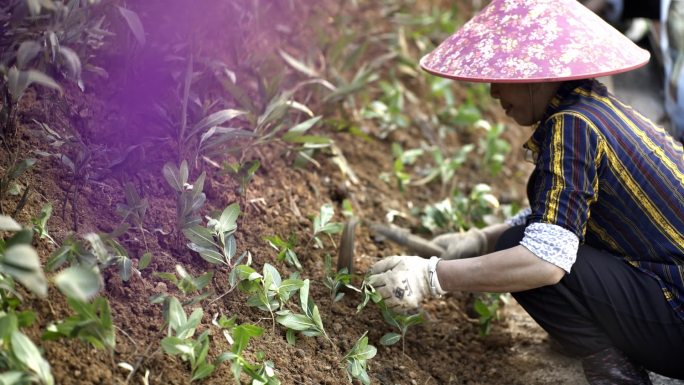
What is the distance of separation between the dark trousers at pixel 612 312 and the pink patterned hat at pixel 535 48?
481 mm

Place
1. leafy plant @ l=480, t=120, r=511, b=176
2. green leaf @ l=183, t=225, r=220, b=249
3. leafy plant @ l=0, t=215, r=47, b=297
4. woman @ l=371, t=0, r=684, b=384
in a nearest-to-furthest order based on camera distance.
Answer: leafy plant @ l=0, t=215, r=47, b=297
woman @ l=371, t=0, r=684, b=384
green leaf @ l=183, t=225, r=220, b=249
leafy plant @ l=480, t=120, r=511, b=176

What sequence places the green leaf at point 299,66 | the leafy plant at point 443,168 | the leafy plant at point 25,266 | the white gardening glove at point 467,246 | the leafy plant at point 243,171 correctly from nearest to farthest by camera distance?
the leafy plant at point 25,266, the leafy plant at point 243,171, the white gardening glove at point 467,246, the green leaf at point 299,66, the leafy plant at point 443,168

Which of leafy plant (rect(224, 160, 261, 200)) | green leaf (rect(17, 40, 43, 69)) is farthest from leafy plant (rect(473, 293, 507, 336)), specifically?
green leaf (rect(17, 40, 43, 69))

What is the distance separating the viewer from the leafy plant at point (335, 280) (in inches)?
84.8

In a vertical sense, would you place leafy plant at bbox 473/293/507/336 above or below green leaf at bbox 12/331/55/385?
below

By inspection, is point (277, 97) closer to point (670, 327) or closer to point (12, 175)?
point (12, 175)

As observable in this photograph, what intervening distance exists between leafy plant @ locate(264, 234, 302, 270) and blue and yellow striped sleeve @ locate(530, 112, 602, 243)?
627 millimetres

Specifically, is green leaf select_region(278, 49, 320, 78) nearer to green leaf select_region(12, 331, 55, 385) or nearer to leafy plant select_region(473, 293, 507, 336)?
leafy plant select_region(473, 293, 507, 336)

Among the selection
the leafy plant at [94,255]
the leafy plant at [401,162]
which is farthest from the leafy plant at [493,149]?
the leafy plant at [94,255]

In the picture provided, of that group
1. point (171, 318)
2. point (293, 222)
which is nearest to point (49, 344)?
point (171, 318)

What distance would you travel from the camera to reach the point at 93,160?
2.09 metres

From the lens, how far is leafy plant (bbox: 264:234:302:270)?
7.06 feet

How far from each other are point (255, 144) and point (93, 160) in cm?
49

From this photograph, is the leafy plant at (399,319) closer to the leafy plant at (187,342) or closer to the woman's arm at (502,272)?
the woman's arm at (502,272)
